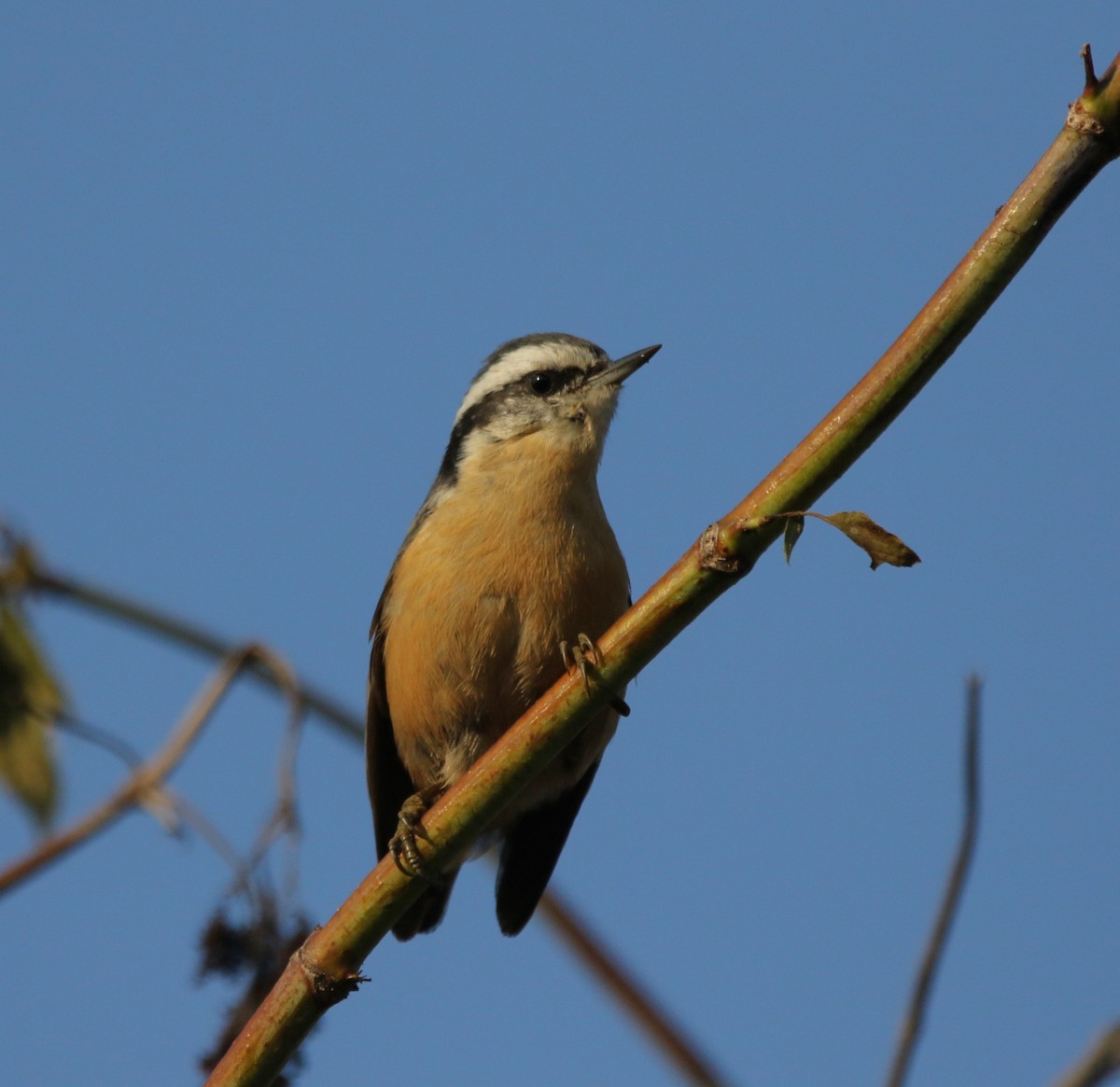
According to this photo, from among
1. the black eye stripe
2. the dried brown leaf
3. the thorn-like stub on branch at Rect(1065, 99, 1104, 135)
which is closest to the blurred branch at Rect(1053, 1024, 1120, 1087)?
the dried brown leaf

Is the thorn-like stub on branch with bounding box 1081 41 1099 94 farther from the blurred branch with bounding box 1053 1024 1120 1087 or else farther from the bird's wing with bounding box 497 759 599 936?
the bird's wing with bounding box 497 759 599 936

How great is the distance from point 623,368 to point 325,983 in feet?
10.6

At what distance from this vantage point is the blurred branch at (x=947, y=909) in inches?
114

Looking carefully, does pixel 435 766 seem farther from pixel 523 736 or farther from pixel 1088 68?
pixel 1088 68

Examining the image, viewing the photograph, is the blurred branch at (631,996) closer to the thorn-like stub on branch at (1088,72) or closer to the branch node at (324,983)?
the branch node at (324,983)

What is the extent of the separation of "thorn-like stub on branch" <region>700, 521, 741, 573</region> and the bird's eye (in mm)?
3169

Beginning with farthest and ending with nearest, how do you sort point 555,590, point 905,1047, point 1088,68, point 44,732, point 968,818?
A: point 555,590 → point 44,732 → point 968,818 → point 905,1047 → point 1088,68

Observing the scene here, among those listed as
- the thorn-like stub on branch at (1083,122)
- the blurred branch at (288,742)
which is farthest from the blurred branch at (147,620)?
the thorn-like stub on branch at (1083,122)

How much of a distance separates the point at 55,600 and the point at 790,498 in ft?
7.63

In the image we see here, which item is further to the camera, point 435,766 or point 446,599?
point 435,766

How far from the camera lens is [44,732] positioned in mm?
3771

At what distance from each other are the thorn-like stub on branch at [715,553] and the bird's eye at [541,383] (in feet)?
10.4

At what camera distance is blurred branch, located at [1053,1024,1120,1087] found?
8.54 ft

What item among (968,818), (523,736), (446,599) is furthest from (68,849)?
(968,818)
